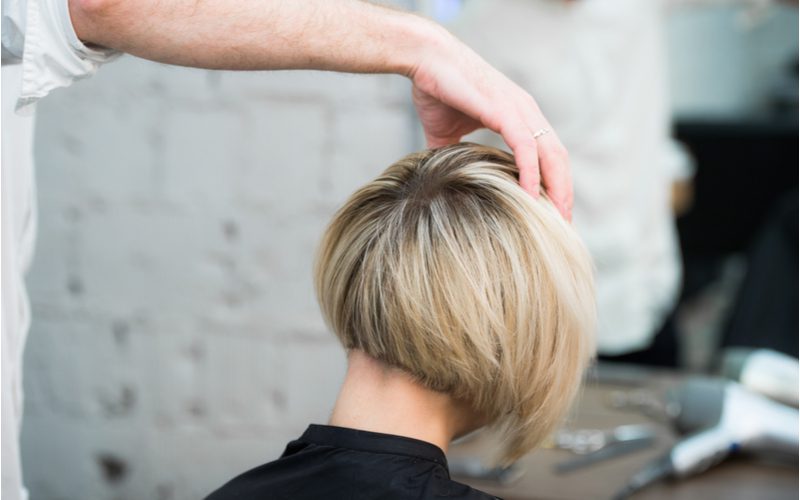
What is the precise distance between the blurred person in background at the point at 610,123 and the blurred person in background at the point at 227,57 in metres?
0.83

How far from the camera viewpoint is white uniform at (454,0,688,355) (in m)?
2.16

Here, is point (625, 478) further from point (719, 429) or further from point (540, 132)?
point (540, 132)

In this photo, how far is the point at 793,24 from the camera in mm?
4820

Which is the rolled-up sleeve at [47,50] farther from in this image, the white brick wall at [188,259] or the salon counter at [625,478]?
the white brick wall at [188,259]

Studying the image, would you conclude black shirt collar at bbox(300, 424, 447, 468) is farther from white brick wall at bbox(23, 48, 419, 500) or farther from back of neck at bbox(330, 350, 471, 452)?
white brick wall at bbox(23, 48, 419, 500)

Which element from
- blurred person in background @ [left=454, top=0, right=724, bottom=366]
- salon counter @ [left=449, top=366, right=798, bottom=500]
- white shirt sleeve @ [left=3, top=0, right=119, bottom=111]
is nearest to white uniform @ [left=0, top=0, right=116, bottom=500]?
white shirt sleeve @ [left=3, top=0, right=119, bottom=111]

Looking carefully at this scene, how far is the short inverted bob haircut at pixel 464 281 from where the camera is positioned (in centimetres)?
108

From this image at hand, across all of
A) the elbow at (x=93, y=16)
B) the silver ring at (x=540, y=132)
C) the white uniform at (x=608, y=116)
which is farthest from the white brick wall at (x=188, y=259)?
the elbow at (x=93, y=16)

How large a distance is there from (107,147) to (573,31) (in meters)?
1.09

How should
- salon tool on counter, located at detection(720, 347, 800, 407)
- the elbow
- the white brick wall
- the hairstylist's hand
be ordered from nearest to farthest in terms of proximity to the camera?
the elbow
the hairstylist's hand
salon tool on counter, located at detection(720, 347, 800, 407)
the white brick wall

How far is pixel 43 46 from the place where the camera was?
3.45ft

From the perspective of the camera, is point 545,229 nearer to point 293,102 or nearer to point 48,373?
point 293,102

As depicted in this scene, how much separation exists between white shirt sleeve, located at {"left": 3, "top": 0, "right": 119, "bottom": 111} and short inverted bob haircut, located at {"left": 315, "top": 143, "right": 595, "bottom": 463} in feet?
1.14

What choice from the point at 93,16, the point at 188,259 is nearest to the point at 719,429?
the point at 93,16
